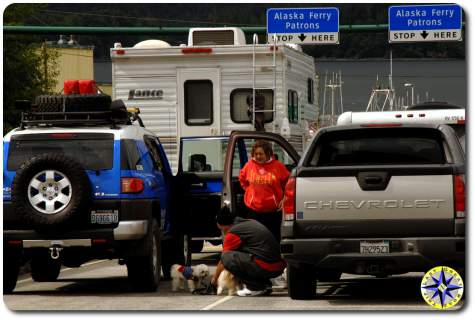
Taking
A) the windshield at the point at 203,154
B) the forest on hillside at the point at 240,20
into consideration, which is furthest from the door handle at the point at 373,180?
the forest on hillside at the point at 240,20

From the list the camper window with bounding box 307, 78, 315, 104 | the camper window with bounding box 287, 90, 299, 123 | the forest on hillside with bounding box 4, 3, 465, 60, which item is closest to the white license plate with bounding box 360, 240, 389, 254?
the camper window with bounding box 287, 90, 299, 123

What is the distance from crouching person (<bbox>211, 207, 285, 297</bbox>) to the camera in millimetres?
14062

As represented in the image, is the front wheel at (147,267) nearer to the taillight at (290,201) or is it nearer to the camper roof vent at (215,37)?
the taillight at (290,201)

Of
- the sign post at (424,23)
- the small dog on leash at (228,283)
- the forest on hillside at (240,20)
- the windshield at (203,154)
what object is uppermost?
the forest on hillside at (240,20)

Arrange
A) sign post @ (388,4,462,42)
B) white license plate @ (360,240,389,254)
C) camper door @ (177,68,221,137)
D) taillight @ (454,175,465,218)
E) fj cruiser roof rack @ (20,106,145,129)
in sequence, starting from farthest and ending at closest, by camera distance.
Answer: sign post @ (388,4,462,42), camper door @ (177,68,221,137), fj cruiser roof rack @ (20,106,145,129), white license plate @ (360,240,389,254), taillight @ (454,175,465,218)

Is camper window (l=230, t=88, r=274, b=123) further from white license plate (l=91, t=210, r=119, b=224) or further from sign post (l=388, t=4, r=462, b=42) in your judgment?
sign post (l=388, t=4, r=462, b=42)

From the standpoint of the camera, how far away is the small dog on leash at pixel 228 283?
14227 mm

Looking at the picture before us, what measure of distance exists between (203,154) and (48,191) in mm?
4306

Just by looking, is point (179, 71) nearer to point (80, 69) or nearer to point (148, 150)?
point (148, 150)

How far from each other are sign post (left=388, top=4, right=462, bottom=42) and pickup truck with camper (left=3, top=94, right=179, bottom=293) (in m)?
14.9

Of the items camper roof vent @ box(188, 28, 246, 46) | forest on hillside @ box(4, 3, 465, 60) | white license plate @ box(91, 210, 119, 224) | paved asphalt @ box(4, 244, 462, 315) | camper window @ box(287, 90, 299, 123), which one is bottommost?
paved asphalt @ box(4, 244, 462, 315)

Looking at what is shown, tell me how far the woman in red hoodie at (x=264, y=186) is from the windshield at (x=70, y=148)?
1.73 m

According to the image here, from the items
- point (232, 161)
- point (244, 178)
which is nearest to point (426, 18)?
point (232, 161)

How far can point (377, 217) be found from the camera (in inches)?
483
